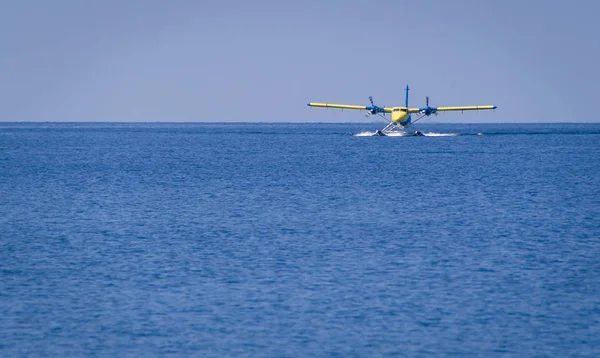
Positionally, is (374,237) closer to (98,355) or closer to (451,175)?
(98,355)

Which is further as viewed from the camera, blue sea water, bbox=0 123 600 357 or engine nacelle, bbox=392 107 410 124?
engine nacelle, bbox=392 107 410 124

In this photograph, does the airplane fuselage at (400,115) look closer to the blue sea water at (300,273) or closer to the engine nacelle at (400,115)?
the engine nacelle at (400,115)

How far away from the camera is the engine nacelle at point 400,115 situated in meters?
134

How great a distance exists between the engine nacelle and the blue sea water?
74418 mm

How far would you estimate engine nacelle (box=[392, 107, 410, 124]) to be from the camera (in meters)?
134

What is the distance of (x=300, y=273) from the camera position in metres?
Result: 29.0

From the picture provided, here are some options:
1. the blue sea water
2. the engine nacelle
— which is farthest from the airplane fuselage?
the blue sea water

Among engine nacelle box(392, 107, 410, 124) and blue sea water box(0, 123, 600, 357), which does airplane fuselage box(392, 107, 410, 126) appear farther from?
blue sea water box(0, 123, 600, 357)

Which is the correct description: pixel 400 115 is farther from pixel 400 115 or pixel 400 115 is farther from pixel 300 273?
pixel 300 273

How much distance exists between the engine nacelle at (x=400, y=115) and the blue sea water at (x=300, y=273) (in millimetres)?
74418

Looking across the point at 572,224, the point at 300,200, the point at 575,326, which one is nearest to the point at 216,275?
the point at 575,326

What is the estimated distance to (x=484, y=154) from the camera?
4715 inches

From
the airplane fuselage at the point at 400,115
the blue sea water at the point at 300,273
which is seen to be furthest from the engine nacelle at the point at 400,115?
the blue sea water at the point at 300,273

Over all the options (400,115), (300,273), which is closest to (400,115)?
(400,115)
